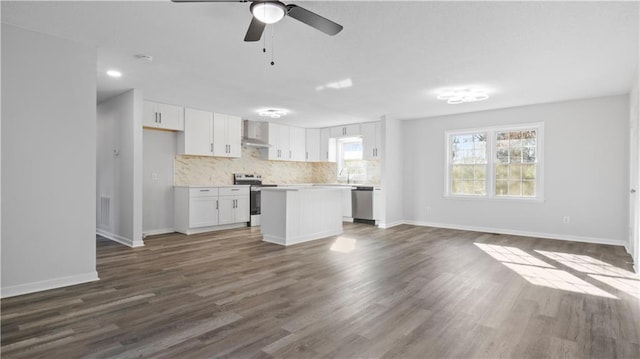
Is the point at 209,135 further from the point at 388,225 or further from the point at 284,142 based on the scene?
the point at 388,225

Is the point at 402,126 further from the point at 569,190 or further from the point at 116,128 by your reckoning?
the point at 116,128

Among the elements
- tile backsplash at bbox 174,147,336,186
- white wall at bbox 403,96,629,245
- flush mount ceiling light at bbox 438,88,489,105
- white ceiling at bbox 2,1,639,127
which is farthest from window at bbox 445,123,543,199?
tile backsplash at bbox 174,147,336,186

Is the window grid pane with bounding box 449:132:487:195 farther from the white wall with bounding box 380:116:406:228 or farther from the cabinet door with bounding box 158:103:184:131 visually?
the cabinet door with bounding box 158:103:184:131

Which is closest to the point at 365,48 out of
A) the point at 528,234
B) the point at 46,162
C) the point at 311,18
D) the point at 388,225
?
the point at 311,18

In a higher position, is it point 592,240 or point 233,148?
point 233,148

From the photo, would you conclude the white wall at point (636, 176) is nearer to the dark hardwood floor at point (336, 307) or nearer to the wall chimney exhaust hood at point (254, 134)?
the dark hardwood floor at point (336, 307)

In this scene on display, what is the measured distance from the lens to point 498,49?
11.0ft

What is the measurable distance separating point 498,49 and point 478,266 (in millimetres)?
2401

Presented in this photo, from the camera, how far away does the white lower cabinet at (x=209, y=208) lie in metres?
6.08

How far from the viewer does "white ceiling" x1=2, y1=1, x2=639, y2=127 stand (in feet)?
8.58

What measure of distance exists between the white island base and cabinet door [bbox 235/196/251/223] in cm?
145

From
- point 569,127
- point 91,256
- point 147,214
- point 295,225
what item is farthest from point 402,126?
point 91,256

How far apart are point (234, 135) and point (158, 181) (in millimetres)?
1729

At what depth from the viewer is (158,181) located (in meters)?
6.19
